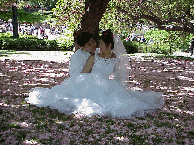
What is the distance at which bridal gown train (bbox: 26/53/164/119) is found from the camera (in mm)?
5719

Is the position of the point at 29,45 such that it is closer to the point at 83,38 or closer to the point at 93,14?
the point at 93,14

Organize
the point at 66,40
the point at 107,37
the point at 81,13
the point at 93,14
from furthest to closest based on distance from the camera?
the point at 66,40 → the point at 81,13 → the point at 93,14 → the point at 107,37

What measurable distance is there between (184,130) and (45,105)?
280 centimetres

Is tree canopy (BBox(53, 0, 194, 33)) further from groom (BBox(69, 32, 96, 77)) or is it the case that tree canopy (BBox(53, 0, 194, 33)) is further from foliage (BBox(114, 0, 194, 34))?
groom (BBox(69, 32, 96, 77))

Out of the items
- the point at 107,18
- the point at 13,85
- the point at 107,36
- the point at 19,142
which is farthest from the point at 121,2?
the point at 19,142

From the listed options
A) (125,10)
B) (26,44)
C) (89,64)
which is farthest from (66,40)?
(89,64)

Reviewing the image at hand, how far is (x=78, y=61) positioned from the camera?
6363 millimetres

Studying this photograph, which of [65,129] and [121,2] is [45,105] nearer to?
[65,129]

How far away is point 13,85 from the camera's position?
8758 mm

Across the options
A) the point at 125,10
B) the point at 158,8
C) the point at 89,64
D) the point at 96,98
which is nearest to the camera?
the point at 96,98

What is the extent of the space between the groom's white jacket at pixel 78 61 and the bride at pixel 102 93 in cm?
11

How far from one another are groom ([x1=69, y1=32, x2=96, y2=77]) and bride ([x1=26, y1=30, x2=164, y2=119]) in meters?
0.12

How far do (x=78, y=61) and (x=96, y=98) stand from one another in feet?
3.16

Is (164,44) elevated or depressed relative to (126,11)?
depressed
